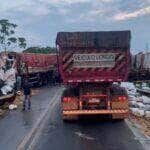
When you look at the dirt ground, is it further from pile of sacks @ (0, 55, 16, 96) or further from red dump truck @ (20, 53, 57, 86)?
red dump truck @ (20, 53, 57, 86)

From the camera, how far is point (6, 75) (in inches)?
1172

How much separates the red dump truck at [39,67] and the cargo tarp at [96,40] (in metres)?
20.2

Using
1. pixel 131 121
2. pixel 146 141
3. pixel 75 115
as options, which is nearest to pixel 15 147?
pixel 146 141

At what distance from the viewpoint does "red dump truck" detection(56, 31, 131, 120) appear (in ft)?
59.6

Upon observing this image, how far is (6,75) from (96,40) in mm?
12122

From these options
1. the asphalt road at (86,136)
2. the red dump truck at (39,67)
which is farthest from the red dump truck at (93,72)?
the red dump truck at (39,67)

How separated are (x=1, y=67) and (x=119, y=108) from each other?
41.7ft

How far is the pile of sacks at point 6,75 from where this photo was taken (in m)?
27.1

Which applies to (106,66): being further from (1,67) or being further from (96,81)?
(1,67)

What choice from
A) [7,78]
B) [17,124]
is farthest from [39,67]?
[17,124]

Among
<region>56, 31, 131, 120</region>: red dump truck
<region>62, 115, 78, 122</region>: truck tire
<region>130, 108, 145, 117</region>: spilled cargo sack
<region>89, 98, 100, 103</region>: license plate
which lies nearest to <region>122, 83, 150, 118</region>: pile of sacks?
<region>130, 108, 145, 117</region>: spilled cargo sack

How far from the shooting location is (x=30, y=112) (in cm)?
2256

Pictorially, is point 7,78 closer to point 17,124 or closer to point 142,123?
point 17,124

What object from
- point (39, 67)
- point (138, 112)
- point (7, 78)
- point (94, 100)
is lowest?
point (138, 112)
